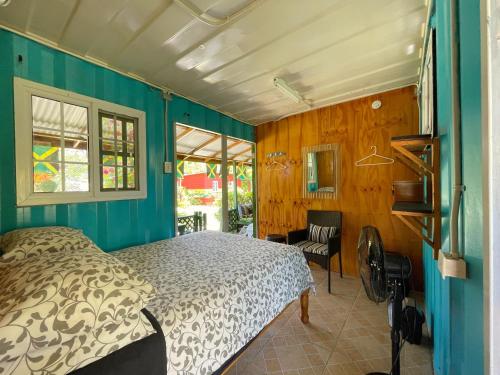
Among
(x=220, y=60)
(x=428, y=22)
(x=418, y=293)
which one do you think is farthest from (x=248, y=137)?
(x=418, y=293)

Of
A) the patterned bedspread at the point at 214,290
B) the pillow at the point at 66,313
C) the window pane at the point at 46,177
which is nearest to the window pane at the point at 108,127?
the window pane at the point at 46,177

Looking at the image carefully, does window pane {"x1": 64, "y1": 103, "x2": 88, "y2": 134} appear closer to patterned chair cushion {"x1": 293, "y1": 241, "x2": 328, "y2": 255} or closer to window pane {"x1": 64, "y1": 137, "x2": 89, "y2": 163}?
window pane {"x1": 64, "y1": 137, "x2": 89, "y2": 163}

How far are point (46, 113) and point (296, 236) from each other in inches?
125

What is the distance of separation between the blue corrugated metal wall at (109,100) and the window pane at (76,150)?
0.34 metres

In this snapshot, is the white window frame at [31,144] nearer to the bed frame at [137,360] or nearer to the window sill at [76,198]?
the window sill at [76,198]

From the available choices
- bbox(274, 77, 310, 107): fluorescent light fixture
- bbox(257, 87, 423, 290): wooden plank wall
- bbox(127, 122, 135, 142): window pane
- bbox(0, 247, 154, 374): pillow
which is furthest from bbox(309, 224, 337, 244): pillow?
bbox(127, 122, 135, 142): window pane

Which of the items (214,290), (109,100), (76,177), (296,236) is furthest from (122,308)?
(296,236)

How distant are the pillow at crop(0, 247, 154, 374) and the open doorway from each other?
2.10m

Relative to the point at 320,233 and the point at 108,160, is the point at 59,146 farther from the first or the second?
the point at 320,233

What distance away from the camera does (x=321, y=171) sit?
339 centimetres

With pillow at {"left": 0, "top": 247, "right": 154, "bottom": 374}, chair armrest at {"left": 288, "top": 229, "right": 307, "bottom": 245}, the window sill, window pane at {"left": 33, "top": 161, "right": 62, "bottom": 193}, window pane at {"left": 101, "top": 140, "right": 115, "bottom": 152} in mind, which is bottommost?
chair armrest at {"left": 288, "top": 229, "right": 307, "bottom": 245}

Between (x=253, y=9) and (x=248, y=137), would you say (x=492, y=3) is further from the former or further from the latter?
(x=248, y=137)

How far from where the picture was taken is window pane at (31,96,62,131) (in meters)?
1.75

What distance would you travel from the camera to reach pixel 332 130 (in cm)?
326
